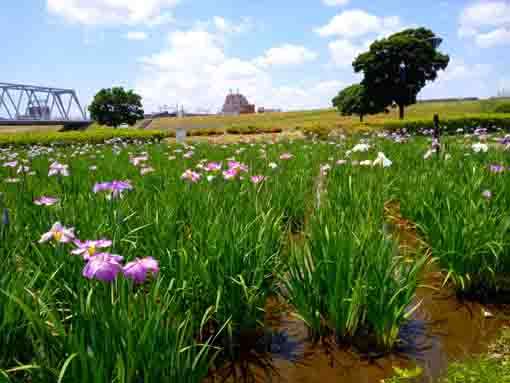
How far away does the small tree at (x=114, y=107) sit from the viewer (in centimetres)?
6141

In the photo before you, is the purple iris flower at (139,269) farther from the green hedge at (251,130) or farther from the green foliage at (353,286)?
the green hedge at (251,130)

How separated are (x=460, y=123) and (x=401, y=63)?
15884 mm

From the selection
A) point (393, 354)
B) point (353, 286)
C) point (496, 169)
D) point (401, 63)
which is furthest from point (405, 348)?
point (401, 63)

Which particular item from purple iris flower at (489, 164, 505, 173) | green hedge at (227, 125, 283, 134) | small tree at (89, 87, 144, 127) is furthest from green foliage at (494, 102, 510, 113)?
small tree at (89, 87, 144, 127)

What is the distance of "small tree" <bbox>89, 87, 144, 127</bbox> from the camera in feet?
201

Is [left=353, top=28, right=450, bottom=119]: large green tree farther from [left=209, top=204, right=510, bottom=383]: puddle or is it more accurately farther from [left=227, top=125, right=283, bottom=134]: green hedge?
[left=209, top=204, right=510, bottom=383]: puddle

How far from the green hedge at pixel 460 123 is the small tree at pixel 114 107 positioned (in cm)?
5174

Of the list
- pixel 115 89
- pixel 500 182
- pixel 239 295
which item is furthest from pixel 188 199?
pixel 115 89

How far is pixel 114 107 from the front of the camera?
62.0 metres

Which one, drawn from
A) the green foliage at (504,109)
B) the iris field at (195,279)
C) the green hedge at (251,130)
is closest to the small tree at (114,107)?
the green hedge at (251,130)

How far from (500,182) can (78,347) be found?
359cm

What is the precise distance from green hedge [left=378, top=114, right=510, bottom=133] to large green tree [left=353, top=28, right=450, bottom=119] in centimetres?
1389

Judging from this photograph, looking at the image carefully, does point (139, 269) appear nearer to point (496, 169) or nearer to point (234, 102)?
point (496, 169)

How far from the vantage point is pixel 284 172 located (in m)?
5.11
